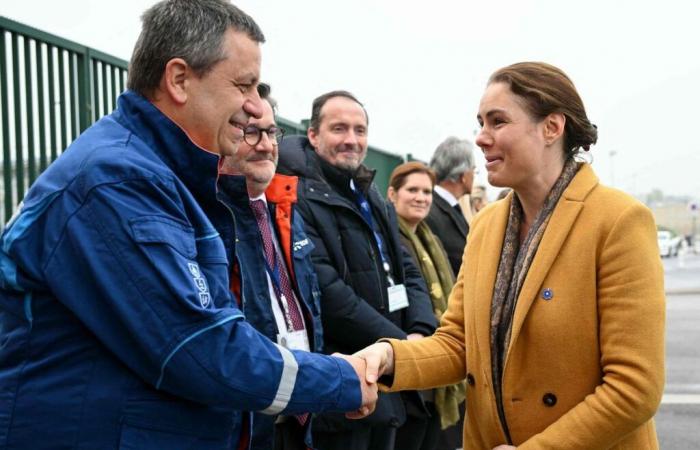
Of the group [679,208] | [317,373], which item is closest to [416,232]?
[317,373]

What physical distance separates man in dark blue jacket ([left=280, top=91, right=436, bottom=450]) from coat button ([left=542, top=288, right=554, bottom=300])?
1590mm

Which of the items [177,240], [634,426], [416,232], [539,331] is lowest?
[416,232]

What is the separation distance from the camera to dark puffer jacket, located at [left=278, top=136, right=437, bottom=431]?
13.1ft

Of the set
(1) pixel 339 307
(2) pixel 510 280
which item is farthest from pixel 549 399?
(1) pixel 339 307

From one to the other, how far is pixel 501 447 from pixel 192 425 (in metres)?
1.02

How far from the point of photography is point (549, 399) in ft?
8.25

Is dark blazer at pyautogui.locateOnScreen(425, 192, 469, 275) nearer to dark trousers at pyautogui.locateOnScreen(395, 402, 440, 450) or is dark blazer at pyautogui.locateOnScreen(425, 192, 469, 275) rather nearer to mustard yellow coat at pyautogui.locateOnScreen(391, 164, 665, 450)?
dark trousers at pyautogui.locateOnScreen(395, 402, 440, 450)

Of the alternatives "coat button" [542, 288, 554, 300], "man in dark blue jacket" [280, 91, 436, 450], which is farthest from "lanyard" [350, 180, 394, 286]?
"coat button" [542, 288, 554, 300]

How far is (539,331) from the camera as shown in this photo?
98.7 inches

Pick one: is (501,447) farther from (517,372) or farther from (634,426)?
(634,426)

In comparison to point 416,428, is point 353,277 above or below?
above

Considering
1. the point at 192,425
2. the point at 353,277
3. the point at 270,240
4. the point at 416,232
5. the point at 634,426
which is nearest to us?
the point at 192,425

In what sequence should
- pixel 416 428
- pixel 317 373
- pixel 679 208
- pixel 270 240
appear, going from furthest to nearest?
pixel 679 208, pixel 416 428, pixel 270 240, pixel 317 373

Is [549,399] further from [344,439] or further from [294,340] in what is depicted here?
[344,439]
